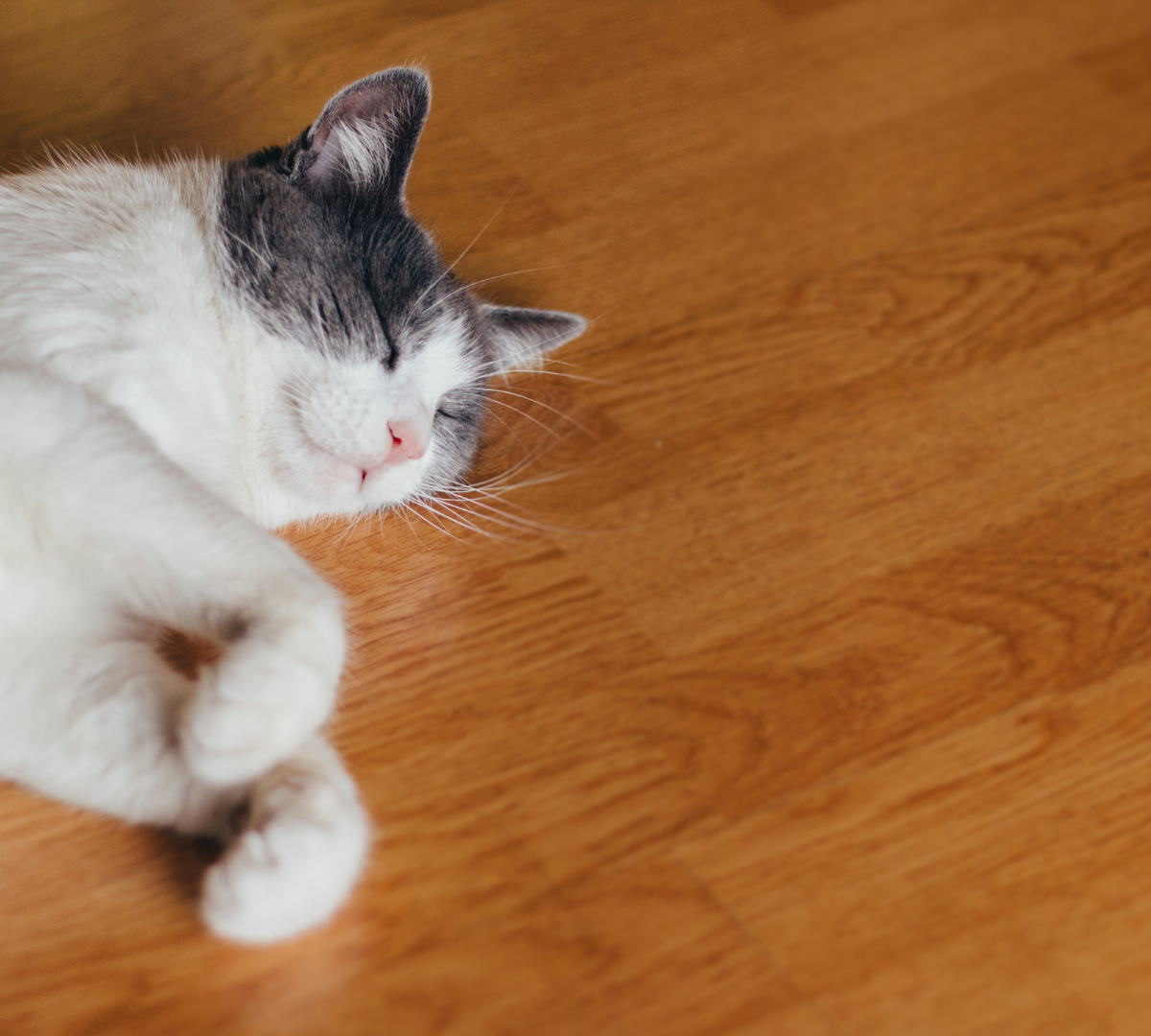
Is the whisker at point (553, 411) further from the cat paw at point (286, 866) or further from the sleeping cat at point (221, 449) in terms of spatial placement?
the cat paw at point (286, 866)

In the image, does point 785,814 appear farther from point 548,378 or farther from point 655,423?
point 548,378

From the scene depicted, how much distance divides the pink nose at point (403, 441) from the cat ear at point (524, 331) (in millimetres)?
231

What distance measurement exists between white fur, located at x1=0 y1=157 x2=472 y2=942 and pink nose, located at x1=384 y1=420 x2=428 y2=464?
0.7 inches

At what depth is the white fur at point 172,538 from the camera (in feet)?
2.87

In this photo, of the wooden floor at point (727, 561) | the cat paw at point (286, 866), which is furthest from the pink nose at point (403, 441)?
the cat paw at point (286, 866)

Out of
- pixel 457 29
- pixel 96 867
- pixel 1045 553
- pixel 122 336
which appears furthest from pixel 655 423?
pixel 457 29

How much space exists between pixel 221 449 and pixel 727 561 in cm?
54

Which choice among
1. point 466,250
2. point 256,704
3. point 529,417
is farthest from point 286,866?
point 466,250

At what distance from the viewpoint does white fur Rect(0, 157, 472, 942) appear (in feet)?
2.87

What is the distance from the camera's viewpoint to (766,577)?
1.21 m

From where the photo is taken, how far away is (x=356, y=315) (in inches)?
47.2

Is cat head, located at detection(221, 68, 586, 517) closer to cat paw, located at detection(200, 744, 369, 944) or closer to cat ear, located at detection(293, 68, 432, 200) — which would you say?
cat ear, located at detection(293, 68, 432, 200)

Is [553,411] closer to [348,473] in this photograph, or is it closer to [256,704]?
[348,473]

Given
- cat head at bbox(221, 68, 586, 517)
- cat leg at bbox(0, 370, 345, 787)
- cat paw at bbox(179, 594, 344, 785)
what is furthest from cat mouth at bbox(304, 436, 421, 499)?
cat paw at bbox(179, 594, 344, 785)
